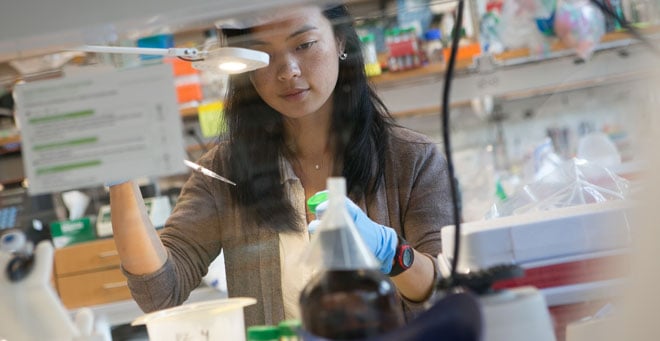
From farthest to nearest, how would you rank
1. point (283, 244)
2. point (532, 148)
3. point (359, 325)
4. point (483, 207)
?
point (532, 148), point (483, 207), point (283, 244), point (359, 325)

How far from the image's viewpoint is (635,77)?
94 cm

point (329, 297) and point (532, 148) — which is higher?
point (532, 148)

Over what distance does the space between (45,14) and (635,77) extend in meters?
0.66

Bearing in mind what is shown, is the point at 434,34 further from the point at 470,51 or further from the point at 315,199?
the point at 315,199

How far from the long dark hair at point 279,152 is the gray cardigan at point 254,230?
2 cm

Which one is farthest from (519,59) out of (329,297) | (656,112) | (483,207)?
(329,297)

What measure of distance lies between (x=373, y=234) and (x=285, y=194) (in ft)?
0.71

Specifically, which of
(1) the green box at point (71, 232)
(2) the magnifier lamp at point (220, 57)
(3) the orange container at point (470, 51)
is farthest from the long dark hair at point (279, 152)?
(3) the orange container at point (470, 51)

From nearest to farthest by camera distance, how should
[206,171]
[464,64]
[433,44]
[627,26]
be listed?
[627,26]
[206,171]
[464,64]
[433,44]

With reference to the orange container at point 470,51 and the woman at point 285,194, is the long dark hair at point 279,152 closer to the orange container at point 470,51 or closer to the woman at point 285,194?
the woman at point 285,194

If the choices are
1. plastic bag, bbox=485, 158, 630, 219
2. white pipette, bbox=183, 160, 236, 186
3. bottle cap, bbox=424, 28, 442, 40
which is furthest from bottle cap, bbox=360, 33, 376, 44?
bottle cap, bbox=424, 28, 442, 40

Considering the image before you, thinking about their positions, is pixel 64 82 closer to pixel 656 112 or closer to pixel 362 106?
pixel 362 106

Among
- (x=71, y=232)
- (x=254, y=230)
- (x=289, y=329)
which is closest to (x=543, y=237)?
(x=289, y=329)

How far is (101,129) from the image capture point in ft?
2.46
